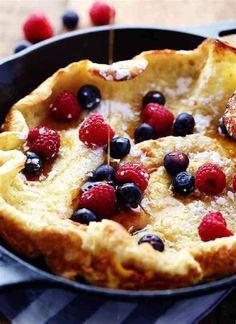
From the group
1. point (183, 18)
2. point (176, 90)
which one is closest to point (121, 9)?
point (183, 18)

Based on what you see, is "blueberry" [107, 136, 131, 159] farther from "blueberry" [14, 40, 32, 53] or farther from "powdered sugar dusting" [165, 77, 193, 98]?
"blueberry" [14, 40, 32, 53]

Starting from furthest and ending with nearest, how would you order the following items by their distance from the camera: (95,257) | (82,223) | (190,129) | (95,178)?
(190,129) < (95,178) < (82,223) < (95,257)

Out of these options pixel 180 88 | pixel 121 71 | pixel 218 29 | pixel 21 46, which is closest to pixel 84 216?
pixel 121 71

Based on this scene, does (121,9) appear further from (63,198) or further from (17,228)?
(17,228)

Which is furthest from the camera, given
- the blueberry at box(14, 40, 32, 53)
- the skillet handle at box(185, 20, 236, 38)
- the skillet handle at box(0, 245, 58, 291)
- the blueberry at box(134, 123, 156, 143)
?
the blueberry at box(14, 40, 32, 53)

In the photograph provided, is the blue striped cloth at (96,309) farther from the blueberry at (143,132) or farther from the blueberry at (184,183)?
the blueberry at (143,132)

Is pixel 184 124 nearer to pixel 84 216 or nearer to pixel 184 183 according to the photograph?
pixel 184 183

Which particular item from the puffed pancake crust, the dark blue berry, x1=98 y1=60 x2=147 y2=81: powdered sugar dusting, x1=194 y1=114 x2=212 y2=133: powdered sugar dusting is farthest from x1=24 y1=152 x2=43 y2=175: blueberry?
x1=194 y1=114 x2=212 y2=133: powdered sugar dusting
